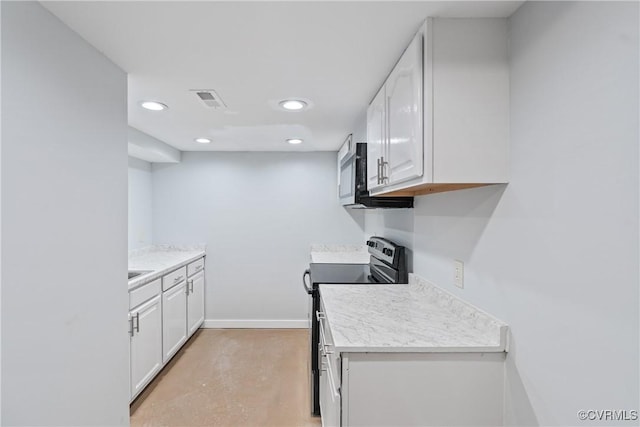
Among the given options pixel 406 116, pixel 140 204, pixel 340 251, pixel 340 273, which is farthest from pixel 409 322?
pixel 140 204

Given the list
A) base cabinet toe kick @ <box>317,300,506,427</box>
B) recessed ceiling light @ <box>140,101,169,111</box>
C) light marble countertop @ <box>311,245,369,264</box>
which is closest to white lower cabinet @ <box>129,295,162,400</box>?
recessed ceiling light @ <box>140,101,169,111</box>

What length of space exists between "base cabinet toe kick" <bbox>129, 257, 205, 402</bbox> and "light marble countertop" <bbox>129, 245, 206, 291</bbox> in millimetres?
55

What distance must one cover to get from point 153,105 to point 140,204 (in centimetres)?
187

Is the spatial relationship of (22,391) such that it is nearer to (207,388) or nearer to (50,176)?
(50,176)

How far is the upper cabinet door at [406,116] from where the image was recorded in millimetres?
1200

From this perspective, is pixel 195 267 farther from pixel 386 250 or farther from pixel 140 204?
pixel 386 250

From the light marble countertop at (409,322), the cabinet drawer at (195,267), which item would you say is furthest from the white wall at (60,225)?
the cabinet drawer at (195,267)

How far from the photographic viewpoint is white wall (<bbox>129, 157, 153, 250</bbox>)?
3443mm

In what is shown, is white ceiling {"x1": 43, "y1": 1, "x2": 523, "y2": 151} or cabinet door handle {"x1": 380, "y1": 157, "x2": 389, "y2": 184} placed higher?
white ceiling {"x1": 43, "y1": 1, "x2": 523, "y2": 151}

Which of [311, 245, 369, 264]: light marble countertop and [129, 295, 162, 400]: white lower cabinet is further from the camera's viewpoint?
[311, 245, 369, 264]: light marble countertop

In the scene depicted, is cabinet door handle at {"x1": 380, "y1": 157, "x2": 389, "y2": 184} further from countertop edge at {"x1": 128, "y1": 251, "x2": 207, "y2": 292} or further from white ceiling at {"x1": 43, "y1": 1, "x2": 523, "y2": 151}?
countertop edge at {"x1": 128, "y1": 251, "x2": 207, "y2": 292}

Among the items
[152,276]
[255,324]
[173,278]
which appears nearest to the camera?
[152,276]

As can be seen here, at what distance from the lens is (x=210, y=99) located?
1990mm

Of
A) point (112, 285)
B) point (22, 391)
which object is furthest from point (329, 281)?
point (22, 391)
